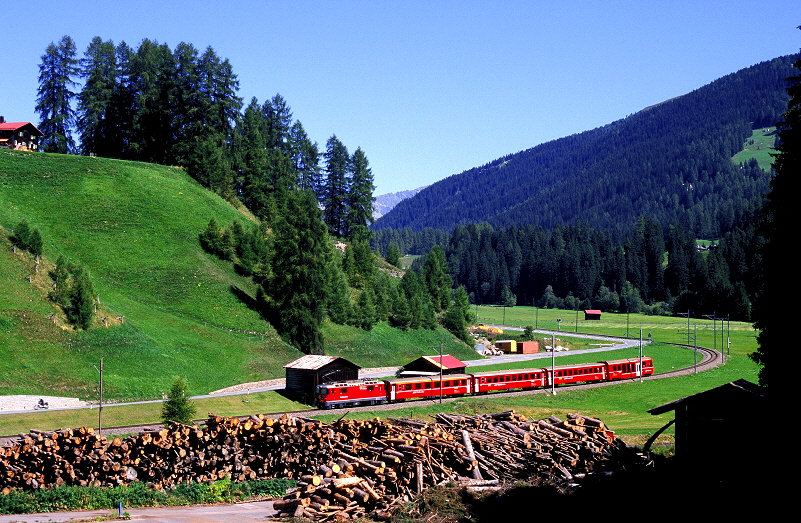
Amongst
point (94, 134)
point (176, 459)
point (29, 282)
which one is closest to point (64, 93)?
point (94, 134)

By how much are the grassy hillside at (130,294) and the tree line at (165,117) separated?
689cm

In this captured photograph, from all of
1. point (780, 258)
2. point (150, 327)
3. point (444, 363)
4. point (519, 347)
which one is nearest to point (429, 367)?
point (444, 363)

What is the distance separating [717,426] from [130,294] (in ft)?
230

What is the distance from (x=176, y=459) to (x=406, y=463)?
10.5 m

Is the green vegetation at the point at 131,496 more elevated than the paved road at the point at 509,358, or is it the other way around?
the green vegetation at the point at 131,496

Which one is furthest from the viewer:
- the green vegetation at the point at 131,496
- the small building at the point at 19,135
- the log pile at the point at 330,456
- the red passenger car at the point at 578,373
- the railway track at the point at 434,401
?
the small building at the point at 19,135

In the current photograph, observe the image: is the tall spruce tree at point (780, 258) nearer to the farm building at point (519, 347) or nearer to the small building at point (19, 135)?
the farm building at point (519, 347)

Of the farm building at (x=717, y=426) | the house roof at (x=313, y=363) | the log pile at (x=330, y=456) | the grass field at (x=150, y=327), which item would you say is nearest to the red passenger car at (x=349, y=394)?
the house roof at (x=313, y=363)

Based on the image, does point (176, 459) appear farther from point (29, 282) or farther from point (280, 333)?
point (280, 333)

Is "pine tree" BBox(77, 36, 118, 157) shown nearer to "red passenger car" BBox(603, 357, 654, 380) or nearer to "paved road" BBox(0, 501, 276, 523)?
"red passenger car" BBox(603, 357, 654, 380)

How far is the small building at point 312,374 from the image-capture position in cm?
6950

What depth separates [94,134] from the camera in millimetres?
121625

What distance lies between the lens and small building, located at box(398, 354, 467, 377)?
8412 cm

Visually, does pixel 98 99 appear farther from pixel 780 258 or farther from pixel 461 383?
pixel 780 258
